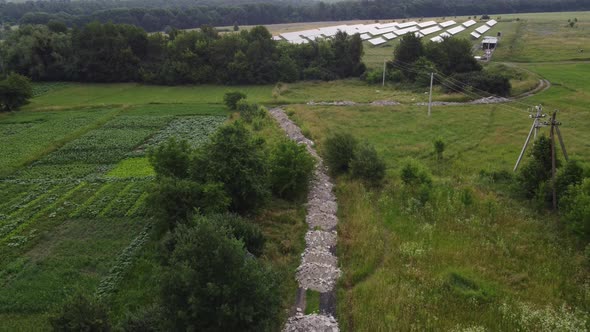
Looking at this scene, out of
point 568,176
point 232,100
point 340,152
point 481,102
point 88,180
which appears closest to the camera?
point 568,176

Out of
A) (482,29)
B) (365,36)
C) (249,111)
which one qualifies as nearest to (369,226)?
(249,111)

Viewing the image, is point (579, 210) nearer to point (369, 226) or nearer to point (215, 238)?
point (369, 226)

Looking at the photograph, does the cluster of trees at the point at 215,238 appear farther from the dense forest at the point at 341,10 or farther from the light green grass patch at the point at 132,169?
the dense forest at the point at 341,10

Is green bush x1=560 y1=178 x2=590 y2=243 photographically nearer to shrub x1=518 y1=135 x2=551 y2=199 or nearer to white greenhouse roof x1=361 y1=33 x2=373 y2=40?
shrub x1=518 y1=135 x2=551 y2=199

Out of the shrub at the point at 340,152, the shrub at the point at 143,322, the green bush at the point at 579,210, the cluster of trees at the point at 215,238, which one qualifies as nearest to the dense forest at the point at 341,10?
the shrub at the point at 340,152

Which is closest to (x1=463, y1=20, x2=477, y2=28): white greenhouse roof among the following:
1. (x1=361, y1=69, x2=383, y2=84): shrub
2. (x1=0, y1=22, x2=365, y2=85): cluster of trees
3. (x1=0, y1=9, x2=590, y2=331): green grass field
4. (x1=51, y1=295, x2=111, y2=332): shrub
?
(x1=0, y1=22, x2=365, y2=85): cluster of trees
